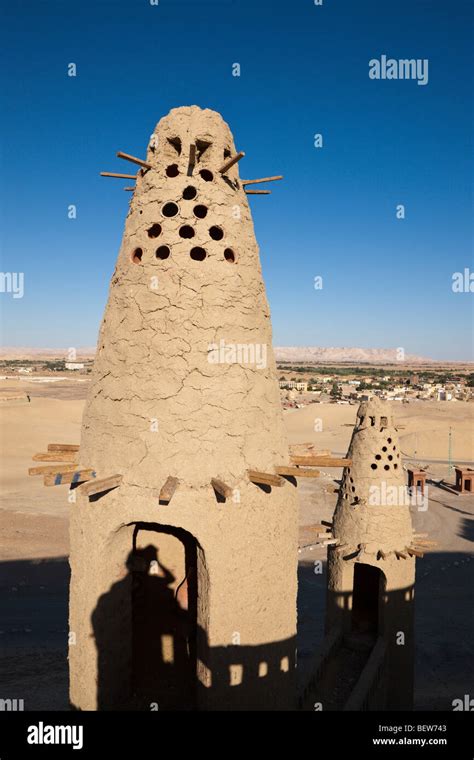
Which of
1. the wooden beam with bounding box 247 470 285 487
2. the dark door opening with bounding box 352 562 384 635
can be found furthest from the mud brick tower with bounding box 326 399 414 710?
the wooden beam with bounding box 247 470 285 487

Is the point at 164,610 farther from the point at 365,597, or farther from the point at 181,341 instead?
the point at 365,597

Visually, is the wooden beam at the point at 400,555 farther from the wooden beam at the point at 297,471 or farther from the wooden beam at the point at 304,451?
the wooden beam at the point at 297,471

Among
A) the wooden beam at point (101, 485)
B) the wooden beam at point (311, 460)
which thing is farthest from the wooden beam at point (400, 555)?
the wooden beam at point (101, 485)

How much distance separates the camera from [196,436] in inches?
196

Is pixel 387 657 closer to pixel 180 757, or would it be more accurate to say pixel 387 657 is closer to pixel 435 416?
pixel 180 757

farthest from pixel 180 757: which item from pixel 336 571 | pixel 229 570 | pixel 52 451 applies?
pixel 336 571

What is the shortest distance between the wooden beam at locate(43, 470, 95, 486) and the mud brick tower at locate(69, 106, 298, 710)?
0.12 m

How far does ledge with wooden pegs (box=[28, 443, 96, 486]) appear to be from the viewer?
4824mm

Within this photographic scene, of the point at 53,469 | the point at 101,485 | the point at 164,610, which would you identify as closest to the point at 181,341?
the point at 101,485

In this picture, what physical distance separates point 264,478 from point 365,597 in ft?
31.7

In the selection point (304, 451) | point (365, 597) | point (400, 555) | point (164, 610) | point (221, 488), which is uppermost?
point (304, 451)

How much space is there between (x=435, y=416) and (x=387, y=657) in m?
52.1

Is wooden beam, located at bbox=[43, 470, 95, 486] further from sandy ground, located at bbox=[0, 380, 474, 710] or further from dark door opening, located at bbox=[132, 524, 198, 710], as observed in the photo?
sandy ground, located at bbox=[0, 380, 474, 710]

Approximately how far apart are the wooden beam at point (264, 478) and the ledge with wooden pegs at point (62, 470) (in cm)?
169
